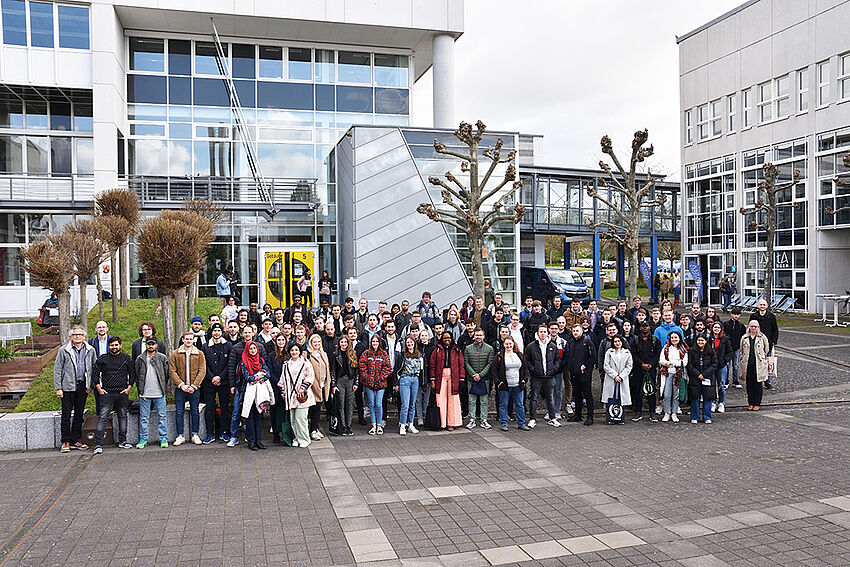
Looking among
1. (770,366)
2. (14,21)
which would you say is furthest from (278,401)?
(14,21)

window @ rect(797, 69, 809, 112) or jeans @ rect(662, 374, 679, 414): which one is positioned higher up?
window @ rect(797, 69, 809, 112)

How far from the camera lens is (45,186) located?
88.0ft

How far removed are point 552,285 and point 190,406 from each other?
2174 centimetres

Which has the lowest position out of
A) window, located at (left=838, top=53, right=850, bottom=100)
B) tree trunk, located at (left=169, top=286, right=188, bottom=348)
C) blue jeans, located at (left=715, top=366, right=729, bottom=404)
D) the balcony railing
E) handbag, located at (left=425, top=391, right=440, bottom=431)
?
handbag, located at (left=425, top=391, right=440, bottom=431)

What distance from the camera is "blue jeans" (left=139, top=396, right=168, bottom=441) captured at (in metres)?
10.1

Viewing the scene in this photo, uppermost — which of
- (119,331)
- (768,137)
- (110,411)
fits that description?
(768,137)

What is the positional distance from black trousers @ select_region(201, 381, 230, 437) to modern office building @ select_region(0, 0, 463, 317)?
48.7 feet

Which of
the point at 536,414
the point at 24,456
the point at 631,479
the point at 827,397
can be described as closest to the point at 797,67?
the point at 827,397

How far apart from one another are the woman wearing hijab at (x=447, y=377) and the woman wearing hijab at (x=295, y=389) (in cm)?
202

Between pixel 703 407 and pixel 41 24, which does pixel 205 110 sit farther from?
pixel 703 407

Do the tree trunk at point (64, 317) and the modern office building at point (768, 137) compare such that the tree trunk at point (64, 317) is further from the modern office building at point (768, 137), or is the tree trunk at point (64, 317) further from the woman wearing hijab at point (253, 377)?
the modern office building at point (768, 137)

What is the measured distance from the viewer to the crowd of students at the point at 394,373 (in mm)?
10102

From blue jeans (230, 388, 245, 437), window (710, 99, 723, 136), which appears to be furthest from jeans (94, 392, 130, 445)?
window (710, 99, 723, 136)

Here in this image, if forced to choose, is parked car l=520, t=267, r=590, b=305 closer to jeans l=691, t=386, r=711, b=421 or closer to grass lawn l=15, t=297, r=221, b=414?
grass lawn l=15, t=297, r=221, b=414
